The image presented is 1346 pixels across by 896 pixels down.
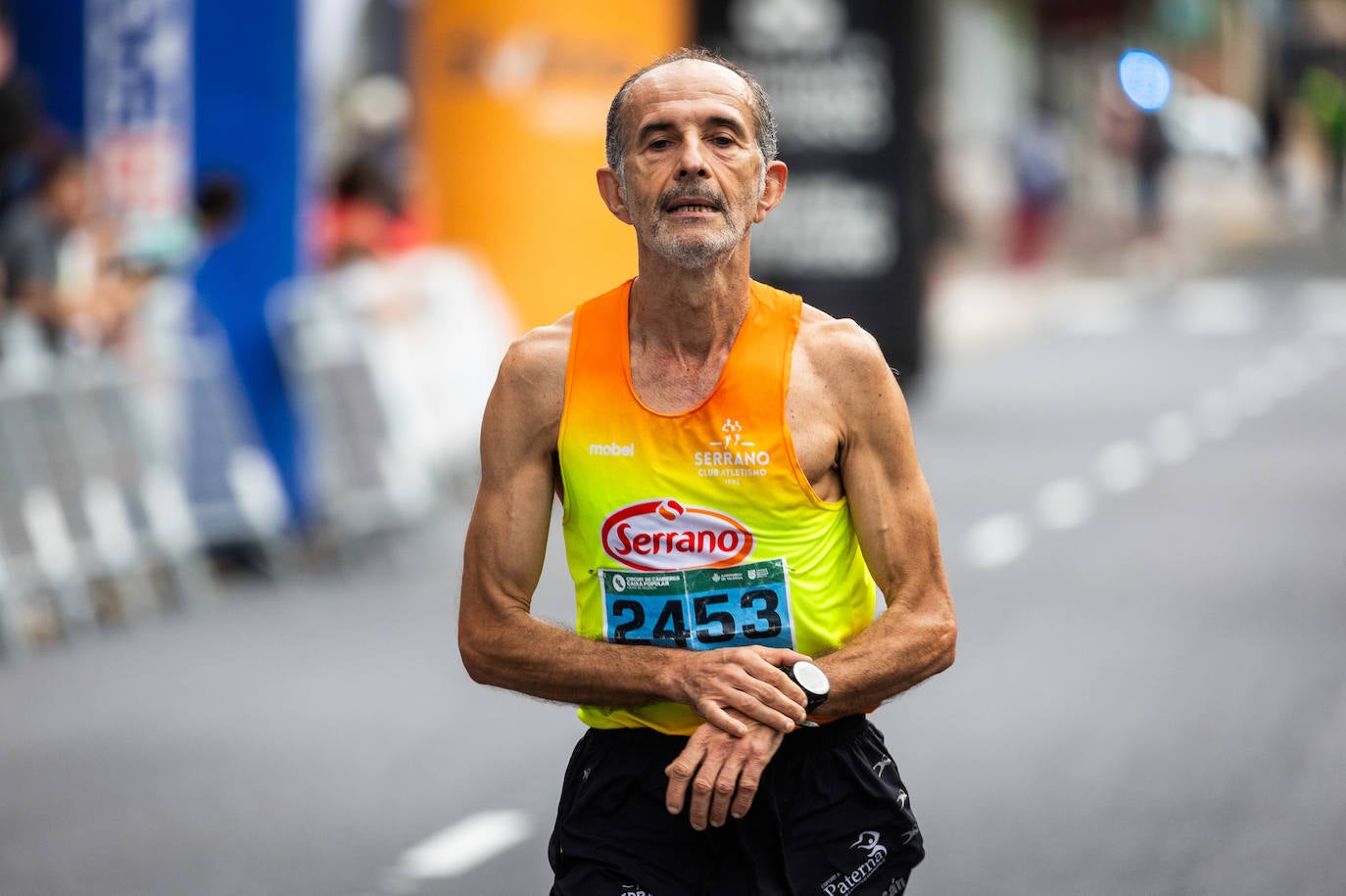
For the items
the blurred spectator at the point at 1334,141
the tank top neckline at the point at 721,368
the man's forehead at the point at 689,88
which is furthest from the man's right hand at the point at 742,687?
the blurred spectator at the point at 1334,141

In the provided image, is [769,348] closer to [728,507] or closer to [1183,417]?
[728,507]

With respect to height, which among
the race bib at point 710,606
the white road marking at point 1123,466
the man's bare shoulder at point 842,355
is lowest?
the white road marking at point 1123,466

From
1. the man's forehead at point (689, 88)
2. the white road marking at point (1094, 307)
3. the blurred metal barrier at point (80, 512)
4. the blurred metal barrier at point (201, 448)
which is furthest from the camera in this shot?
the white road marking at point (1094, 307)

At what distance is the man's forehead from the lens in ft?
12.3

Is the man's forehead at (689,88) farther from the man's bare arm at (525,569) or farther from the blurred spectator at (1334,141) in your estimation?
the blurred spectator at (1334,141)

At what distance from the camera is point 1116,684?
9734 millimetres

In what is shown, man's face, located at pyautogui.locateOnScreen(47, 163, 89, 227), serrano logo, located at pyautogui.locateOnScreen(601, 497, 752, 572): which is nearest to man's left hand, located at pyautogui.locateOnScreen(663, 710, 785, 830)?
serrano logo, located at pyautogui.locateOnScreen(601, 497, 752, 572)

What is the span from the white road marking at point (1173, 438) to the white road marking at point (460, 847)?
10050mm

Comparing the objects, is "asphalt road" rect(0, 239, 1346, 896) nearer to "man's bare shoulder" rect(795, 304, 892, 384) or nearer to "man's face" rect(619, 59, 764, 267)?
"man's bare shoulder" rect(795, 304, 892, 384)

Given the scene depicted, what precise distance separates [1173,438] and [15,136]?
9.25m

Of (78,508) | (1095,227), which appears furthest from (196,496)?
(1095,227)

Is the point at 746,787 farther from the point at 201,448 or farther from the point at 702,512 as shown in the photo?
the point at 201,448

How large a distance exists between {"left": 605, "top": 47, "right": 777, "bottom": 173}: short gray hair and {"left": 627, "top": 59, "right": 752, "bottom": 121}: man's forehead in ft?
0.06

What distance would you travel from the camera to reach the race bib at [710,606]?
381 cm
